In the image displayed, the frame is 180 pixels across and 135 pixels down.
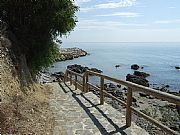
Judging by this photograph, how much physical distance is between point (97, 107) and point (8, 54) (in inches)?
197

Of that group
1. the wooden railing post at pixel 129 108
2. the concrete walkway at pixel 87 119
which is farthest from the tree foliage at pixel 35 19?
the wooden railing post at pixel 129 108

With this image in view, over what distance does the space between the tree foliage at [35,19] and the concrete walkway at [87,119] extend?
17.4 ft

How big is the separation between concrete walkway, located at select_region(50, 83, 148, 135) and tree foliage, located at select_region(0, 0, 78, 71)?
17.4ft

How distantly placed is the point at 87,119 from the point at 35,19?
8327 mm

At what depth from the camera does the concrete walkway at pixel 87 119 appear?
310 inches

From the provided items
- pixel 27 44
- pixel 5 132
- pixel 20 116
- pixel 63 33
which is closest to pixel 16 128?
pixel 5 132

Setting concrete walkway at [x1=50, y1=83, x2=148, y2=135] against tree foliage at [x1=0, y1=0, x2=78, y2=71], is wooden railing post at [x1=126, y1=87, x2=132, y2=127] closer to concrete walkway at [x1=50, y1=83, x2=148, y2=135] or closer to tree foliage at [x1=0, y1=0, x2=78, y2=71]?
concrete walkway at [x1=50, y1=83, x2=148, y2=135]

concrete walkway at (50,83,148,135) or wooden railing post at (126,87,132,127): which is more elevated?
wooden railing post at (126,87,132,127)

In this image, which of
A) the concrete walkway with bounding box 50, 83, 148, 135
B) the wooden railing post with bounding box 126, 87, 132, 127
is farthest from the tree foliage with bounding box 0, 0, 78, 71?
the wooden railing post with bounding box 126, 87, 132, 127

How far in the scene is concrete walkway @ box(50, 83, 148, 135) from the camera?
7867 mm

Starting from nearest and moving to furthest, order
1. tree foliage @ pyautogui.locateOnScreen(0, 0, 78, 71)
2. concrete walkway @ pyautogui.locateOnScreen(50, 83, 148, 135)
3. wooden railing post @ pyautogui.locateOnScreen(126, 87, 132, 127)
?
concrete walkway @ pyautogui.locateOnScreen(50, 83, 148, 135), wooden railing post @ pyautogui.locateOnScreen(126, 87, 132, 127), tree foliage @ pyautogui.locateOnScreen(0, 0, 78, 71)

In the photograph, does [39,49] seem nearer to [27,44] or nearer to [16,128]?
[27,44]

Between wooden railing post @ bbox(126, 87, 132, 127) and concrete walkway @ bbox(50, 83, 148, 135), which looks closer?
concrete walkway @ bbox(50, 83, 148, 135)

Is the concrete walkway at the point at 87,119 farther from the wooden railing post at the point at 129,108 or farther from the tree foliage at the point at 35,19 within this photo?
the tree foliage at the point at 35,19
